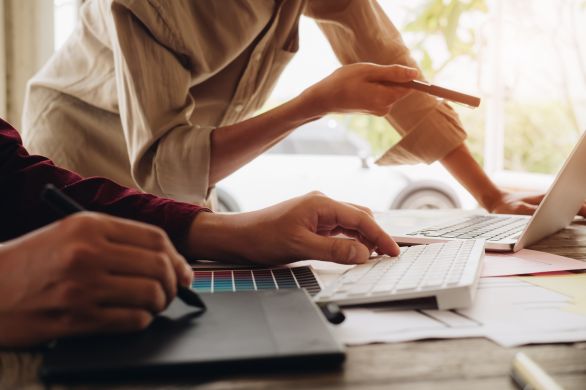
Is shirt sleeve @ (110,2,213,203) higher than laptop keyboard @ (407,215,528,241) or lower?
higher

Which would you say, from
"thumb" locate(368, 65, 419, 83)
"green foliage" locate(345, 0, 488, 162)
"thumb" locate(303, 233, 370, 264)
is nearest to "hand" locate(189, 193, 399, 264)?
"thumb" locate(303, 233, 370, 264)

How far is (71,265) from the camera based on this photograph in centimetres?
40

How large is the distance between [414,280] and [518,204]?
0.83 meters

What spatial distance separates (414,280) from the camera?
1.90 feet

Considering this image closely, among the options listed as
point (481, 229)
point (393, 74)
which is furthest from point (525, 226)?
point (393, 74)

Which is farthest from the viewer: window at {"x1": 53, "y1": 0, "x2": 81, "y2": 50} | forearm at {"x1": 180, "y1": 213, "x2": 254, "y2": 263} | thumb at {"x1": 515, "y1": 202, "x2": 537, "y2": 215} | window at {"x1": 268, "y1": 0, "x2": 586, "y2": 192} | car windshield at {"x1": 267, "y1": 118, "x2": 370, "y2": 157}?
car windshield at {"x1": 267, "y1": 118, "x2": 370, "y2": 157}

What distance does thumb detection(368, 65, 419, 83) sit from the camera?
0.98 metres

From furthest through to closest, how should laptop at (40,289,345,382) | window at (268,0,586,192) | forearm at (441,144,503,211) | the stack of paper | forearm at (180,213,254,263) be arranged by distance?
window at (268,0,586,192) < forearm at (441,144,503,211) < forearm at (180,213,254,263) < the stack of paper < laptop at (40,289,345,382)

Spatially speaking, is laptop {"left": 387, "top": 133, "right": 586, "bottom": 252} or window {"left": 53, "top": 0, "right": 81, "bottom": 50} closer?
laptop {"left": 387, "top": 133, "right": 586, "bottom": 252}

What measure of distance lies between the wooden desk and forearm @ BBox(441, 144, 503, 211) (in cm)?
95

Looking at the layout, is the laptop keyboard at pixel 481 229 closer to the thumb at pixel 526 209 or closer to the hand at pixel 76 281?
the thumb at pixel 526 209

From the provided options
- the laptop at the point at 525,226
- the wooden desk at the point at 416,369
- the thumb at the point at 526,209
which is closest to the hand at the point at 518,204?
the thumb at the point at 526,209

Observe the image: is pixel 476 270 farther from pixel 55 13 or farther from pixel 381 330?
pixel 55 13

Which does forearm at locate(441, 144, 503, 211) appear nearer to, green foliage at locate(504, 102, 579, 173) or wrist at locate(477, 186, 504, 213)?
wrist at locate(477, 186, 504, 213)
